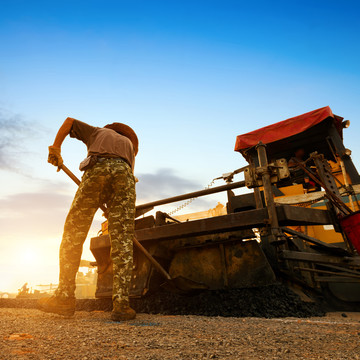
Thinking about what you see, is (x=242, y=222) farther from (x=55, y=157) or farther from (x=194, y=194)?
(x=55, y=157)

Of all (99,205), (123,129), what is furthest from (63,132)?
(99,205)

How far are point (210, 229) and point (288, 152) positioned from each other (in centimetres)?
341

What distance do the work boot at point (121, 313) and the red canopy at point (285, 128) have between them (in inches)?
149

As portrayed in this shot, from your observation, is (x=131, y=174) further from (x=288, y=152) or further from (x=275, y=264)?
(x=288, y=152)

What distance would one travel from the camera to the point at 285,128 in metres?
4.96

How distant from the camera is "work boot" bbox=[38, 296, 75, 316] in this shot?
84.4 inches

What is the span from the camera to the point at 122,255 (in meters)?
2.38

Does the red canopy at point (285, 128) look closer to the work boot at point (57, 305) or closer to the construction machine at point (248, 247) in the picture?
the construction machine at point (248, 247)

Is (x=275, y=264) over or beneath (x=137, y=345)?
over

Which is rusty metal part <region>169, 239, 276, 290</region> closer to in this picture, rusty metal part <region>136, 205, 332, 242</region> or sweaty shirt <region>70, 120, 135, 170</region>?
rusty metal part <region>136, 205, 332, 242</region>

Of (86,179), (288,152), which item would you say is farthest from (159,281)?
(288,152)

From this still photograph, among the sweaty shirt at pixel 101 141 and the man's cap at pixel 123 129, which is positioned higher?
the man's cap at pixel 123 129

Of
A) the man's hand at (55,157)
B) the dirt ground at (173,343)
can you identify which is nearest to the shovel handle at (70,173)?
the man's hand at (55,157)

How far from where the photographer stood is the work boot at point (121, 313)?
2135mm
